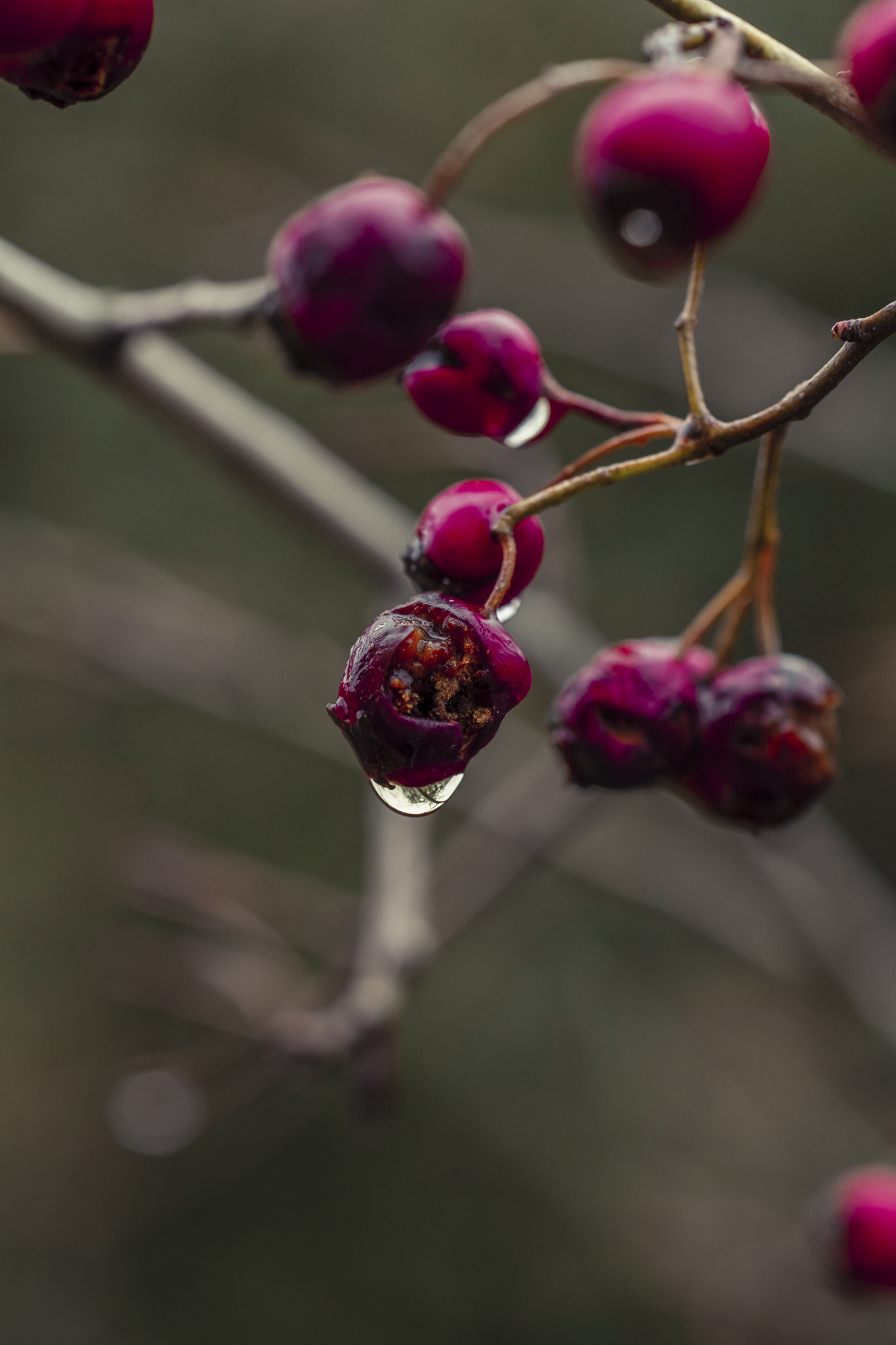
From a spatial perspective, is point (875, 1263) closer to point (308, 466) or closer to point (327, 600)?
point (308, 466)

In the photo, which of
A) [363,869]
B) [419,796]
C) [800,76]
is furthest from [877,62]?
[363,869]

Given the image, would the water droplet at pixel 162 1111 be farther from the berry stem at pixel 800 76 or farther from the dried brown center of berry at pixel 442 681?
the berry stem at pixel 800 76

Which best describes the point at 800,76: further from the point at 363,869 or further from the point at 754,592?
the point at 363,869

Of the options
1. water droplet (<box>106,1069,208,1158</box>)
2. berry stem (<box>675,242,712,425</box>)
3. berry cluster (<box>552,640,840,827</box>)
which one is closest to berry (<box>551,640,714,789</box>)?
berry cluster (<box>552,640,840,827</box>)

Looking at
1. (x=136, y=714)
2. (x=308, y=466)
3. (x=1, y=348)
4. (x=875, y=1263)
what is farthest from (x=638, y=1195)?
(x=136, y=714)

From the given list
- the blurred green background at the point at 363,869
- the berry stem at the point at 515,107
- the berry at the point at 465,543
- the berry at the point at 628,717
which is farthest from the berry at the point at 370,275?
the blurred green background at the point at 363,869
